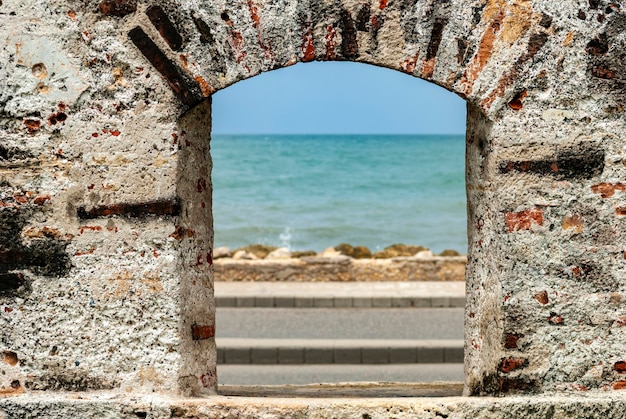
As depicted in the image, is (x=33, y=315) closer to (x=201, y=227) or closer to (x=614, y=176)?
(x=201, y=227)

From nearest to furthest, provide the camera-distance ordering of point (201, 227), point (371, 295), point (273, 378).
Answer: point (201, 227), point (273, 378), point (371, 295)

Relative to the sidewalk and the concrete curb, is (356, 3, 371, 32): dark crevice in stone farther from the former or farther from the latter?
the sidewalk

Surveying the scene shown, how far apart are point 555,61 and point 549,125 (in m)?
0.26

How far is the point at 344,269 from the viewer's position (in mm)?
13398

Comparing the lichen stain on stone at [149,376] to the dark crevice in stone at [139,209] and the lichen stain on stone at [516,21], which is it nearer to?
the dark crevice in stone at [139,209]

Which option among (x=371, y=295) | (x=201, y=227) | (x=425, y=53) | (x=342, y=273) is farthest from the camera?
(x=342, y=273)

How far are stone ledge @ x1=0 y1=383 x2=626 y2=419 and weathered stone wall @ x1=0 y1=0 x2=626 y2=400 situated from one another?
0.24ft

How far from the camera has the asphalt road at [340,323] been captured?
10.8 metres

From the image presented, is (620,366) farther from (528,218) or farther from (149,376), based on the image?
(149,376)

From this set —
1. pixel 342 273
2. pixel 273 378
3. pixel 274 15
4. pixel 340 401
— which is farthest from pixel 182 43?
pixel 342 273

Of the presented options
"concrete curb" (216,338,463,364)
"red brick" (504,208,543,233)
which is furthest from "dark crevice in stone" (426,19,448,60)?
"concrete curb" (216,338,463,364)

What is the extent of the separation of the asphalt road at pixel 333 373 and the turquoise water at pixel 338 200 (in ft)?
55.9

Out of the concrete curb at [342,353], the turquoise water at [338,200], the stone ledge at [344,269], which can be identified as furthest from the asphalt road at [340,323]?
the turquoise water at [338,200]

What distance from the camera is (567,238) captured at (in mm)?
4070
